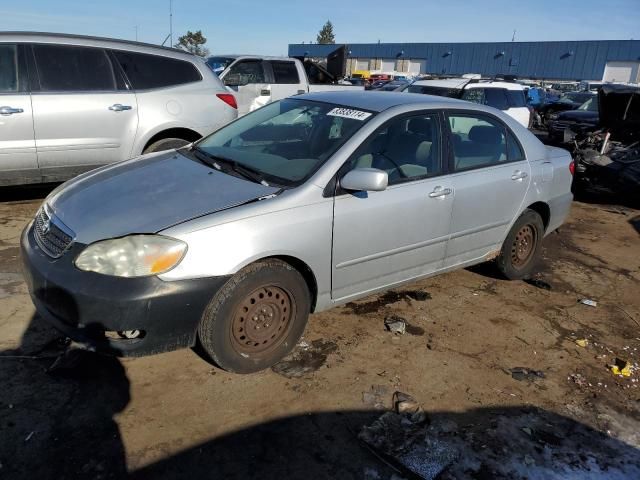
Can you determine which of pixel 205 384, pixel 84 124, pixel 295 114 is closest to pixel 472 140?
pixel 295 114

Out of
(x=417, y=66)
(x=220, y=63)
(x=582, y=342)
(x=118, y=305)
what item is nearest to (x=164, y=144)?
(x=118, y=305)

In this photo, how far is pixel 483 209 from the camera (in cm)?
407

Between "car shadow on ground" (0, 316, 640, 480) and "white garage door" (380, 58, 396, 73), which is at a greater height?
"white garage door" (380, 58, 396, 73)

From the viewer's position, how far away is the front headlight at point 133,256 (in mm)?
2576

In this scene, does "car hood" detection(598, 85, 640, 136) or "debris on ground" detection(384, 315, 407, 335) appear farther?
"car hood" detection(598, 85, 640, 136)

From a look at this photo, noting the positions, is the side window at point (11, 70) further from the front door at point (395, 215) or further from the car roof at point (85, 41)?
the front door at point (395, 215)

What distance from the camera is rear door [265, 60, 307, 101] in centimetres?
1077

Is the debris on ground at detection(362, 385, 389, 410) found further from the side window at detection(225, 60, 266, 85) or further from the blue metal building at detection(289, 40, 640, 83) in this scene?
the blue metal building at detection(289, 40, 640, 83)

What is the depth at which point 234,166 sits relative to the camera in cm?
341

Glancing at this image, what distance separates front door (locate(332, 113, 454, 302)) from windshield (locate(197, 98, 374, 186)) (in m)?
0.23

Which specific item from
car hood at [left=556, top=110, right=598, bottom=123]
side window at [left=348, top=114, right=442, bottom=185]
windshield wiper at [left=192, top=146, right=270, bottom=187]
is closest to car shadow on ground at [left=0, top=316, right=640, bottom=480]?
windshield wiper at [left=192, top=146, right=270, bottom=187]

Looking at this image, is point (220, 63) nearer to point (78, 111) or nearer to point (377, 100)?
point (78, 111)

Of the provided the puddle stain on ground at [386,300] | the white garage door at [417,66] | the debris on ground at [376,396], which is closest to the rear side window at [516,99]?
the puddle stain on ground at [386,300]

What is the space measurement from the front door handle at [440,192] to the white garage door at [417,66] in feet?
213
